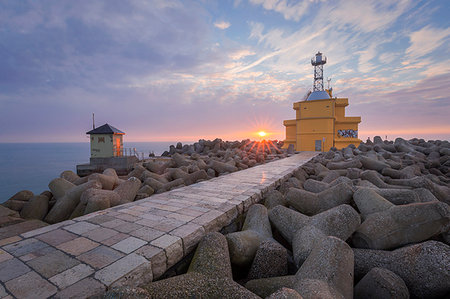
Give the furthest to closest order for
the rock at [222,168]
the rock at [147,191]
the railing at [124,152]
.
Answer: the railing at [124,152] → the rock at [222,168] → the rock at [147,191]

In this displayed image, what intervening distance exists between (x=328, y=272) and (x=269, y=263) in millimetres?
619

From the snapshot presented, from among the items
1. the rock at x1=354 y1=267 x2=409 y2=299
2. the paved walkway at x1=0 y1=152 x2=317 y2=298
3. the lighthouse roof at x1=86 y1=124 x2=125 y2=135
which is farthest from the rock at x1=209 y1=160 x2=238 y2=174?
the lighthouse roof at x1=86 y1=124 x2=125 y2=135

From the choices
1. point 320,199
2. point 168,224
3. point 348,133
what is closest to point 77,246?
point 168,224

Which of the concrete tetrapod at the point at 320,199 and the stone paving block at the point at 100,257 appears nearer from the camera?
the stone paving block at the point at 100,257

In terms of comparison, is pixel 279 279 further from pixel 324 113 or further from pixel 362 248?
pixel 324 113

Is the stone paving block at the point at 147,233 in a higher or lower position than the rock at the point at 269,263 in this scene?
higher

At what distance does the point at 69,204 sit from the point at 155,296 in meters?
3.89

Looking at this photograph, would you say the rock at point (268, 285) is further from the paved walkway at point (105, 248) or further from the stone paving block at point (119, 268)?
the stone paving block at point (119, 268)

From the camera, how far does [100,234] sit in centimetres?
243

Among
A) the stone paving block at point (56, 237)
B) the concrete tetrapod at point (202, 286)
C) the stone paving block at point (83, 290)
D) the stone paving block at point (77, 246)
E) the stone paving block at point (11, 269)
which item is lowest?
the concrete tetrapod at point (202, 286)

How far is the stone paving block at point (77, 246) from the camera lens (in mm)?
2070

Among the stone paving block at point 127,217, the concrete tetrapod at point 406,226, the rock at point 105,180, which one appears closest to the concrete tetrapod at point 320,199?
the concrete tetrapod at point 406,226

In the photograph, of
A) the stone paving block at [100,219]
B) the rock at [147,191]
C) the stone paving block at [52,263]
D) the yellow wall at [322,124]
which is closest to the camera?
the stone paving block at [52,263]

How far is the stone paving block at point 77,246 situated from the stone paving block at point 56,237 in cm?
9
